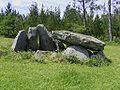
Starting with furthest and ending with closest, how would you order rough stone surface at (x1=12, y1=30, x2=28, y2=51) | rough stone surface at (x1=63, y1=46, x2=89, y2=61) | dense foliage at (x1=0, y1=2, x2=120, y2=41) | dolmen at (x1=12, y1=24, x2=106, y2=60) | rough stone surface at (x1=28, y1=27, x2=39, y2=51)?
dense foliage at (x1=0, y1=2, x2=120, y2=41), rough stone surface at (x1=28, y1=27, x2=39, y2=51), rough stone surface at (x1=12, y1=30, x2=28, y2=51), dolmen at (x1=12, y1=24, x2=106, y2=60), rough stone surface at (x1=63, y1=46, x2=89, y2=61)

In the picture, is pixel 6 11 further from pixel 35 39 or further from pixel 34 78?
pixel 34 78

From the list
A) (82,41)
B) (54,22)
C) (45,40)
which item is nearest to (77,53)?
(82,41)

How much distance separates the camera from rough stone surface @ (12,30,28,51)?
18487 millimetres

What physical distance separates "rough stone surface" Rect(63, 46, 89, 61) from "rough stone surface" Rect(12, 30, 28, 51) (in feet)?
10.1

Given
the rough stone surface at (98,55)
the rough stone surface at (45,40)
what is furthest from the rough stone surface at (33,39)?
the rough stone surface at (98,55)

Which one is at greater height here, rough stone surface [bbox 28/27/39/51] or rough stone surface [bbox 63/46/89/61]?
rough stone surface [bbox 28/27/39/51]

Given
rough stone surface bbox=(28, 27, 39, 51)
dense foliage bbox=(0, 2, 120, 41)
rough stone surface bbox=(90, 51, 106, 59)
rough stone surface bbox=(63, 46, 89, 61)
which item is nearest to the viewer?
rough stone surface bbox=(63, 46, 89, 61)

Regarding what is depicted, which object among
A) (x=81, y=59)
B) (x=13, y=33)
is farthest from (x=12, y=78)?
(x=13, y=33)

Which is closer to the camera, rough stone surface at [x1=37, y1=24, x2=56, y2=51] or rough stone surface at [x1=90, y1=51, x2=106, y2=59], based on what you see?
rough stone surface at [x1=90, y1=51, x2=106, y2=59]

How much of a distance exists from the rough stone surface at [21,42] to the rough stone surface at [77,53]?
308cm

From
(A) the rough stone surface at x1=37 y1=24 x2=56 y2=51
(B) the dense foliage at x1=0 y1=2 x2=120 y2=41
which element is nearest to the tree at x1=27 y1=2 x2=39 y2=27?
(B) the dense foliage at x1=0 y1=2 x2=120 y2=41

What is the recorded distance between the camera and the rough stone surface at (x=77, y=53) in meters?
16.6

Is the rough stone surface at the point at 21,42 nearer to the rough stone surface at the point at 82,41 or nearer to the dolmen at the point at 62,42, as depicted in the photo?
the dolmen at the point at 62,42

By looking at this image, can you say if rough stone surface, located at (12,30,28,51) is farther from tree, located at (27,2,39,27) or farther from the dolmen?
tree, located at (27,2,39,27)
